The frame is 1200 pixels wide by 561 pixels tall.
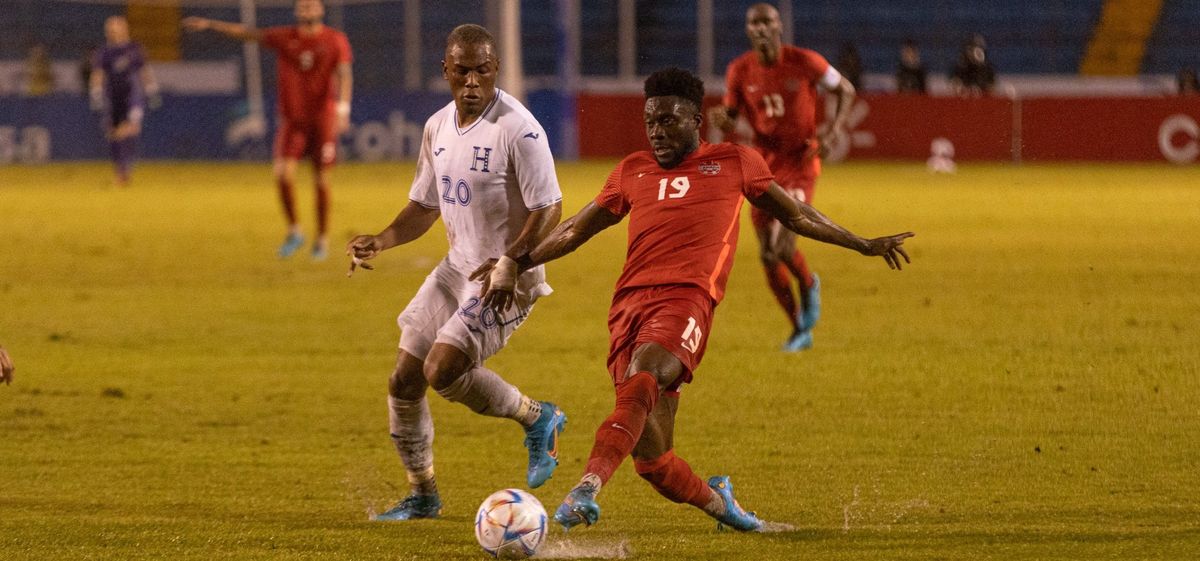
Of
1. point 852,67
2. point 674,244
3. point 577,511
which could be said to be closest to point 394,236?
point 674,244

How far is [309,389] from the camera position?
9766 millimetres

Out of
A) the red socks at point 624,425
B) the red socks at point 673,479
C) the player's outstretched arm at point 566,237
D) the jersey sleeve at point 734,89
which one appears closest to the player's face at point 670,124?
the player's outstretched arm at point 566,237

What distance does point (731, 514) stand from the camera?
20.5 ft

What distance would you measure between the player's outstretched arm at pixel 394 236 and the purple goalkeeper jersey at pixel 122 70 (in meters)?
23.3

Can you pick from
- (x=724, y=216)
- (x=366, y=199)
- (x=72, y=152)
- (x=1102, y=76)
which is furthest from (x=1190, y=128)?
(x=724, y=216)

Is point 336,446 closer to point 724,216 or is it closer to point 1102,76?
point 724,216

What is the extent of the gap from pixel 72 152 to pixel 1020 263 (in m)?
23.7

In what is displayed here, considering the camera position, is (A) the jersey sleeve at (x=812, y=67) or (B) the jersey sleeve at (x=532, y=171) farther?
(A) the jersey sleeve at (x=812, y=67)

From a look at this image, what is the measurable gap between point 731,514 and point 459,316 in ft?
4.31

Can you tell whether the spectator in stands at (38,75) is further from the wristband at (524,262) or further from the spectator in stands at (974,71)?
the wristband at (524,262)

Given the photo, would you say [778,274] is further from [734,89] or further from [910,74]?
[910,74]

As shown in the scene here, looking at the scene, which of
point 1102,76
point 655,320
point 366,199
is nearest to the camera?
point 655,320

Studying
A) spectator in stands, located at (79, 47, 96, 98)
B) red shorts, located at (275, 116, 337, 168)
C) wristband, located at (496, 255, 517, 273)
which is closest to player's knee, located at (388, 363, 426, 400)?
wristband, located at (496, 255, 517, 273)

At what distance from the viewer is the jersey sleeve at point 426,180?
7.06 metres
